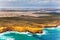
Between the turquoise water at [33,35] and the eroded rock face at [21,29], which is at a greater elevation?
the eroded rock face at [21,29]

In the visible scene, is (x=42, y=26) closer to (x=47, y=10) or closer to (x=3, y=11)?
(x=47, y=10)

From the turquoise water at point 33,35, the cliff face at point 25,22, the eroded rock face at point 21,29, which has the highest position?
the cliff face at point 25,22

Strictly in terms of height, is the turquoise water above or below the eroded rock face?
below

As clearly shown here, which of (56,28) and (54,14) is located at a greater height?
(54,14)

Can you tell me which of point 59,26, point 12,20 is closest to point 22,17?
point 12,20

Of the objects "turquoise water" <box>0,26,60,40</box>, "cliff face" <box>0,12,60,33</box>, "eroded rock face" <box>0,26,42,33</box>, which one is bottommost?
"turquoise water" <box>0,26,60,40</box>

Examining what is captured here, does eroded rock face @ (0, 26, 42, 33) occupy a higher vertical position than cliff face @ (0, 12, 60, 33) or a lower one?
lower

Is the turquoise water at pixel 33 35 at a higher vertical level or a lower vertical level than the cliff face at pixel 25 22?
lower

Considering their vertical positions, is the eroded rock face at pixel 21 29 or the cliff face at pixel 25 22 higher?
the cliff face at pixel 25 22

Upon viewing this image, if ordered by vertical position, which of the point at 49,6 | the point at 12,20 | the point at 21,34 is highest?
the point at 49,6

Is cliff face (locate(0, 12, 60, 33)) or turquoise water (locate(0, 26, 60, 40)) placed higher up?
cliff face (locate(0, 12, 60, 33))
